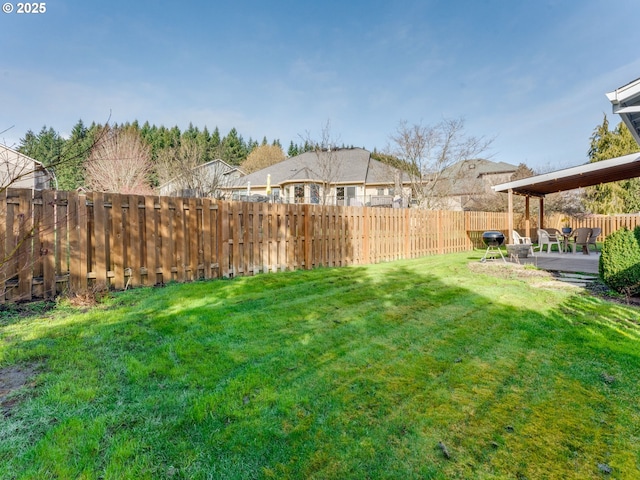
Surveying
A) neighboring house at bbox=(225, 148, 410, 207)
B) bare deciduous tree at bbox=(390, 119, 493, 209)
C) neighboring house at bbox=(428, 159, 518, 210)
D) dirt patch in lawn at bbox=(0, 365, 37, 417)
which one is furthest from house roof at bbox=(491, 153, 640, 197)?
neighboring house at bbox=(225, 148, 410, 207)

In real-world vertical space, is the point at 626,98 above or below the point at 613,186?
below

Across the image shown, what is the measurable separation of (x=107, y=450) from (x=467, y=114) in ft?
73.8

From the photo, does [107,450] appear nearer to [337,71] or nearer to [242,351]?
[242,351]

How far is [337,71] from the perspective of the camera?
19.6 metres

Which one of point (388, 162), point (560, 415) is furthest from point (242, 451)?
point (388, 162)

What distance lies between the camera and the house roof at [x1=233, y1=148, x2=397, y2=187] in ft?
87.9

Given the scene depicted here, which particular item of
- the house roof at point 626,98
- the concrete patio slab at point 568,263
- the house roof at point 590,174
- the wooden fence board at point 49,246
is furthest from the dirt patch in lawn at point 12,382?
the house roof at point 590,174

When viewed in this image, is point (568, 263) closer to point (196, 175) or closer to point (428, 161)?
point (428, 161)

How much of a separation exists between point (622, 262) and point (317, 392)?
6.13 metres

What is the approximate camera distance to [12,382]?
255 cm

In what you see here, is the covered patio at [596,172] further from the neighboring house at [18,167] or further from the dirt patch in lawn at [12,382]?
the dirt patch in lawn at [12,382]

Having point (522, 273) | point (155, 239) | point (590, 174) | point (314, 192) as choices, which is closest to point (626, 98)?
point (522, 273)

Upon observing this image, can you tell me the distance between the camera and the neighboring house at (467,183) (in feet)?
70.7

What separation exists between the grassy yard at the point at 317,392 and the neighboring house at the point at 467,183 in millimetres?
18220
